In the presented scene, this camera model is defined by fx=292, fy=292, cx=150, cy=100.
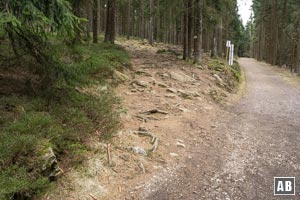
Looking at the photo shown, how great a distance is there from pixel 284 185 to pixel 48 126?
4298mm

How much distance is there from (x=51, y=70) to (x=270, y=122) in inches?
250

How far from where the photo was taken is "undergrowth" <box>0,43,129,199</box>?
4.04 meters

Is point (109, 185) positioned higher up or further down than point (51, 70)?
further down

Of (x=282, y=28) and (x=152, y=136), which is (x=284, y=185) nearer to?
(x=152, y=136)

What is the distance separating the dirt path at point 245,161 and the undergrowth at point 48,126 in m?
1.71

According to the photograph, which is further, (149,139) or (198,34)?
(198,34)

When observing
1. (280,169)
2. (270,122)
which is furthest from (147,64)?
(280,169)

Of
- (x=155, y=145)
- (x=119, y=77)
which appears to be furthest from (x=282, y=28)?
(x=155, y=145)

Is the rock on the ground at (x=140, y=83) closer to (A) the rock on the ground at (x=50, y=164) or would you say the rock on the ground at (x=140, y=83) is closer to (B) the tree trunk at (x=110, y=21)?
(A) the rock on the ground at (x=50, y=164)

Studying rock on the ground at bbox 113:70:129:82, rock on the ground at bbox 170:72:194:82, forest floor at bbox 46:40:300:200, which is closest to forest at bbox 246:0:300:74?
rock on the ground at bbox 170:72:194:82

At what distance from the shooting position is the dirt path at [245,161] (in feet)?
16.1

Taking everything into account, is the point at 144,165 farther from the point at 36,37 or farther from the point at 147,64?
the point at 147,64

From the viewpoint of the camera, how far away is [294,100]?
480 inches

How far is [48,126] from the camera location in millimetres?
5125
